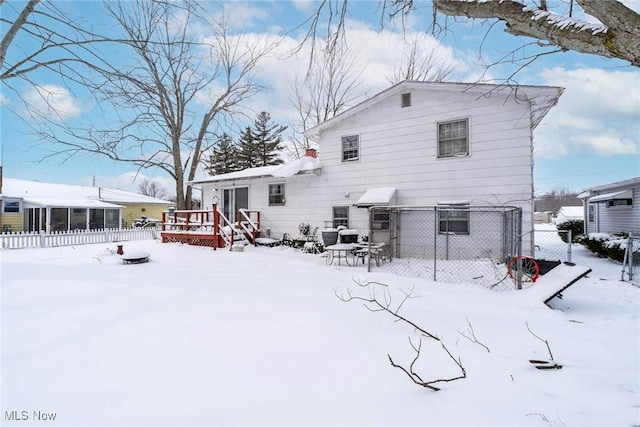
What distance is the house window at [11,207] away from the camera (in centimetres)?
1992

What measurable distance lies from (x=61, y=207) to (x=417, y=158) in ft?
78.6

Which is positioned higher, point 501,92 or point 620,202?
point 501,92

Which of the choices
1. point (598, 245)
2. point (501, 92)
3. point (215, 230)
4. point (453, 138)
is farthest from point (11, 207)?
point (598, 245)

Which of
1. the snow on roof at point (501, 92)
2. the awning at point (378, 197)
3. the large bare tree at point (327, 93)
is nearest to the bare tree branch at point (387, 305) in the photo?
the awning at point (378, 197)

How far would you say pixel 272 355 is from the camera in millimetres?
2994

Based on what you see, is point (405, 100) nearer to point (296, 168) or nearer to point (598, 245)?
point (296, 168)

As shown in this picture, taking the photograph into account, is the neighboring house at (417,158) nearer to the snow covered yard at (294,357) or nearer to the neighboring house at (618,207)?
the snow covered yard at (294,357)

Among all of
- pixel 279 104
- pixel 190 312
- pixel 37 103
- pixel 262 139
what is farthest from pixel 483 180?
pixel 262 139

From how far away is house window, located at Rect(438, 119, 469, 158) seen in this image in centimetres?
903

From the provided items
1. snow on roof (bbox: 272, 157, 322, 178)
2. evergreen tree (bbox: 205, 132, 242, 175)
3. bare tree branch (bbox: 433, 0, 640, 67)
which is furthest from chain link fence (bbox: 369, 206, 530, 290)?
evergreen tree (bbox: 205, 132, 242, 175)

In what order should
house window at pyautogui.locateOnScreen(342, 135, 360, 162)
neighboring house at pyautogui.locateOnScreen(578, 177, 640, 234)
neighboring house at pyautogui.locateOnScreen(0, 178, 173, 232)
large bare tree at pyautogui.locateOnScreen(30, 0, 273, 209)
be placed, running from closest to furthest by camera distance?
house window at pyautogui.locateOnScreen(342, 135, 360, 162) < neighboring house at pyautogui.locateOnScreen(578, 177, 640, 234) < large bare tree at pyautogui.locateOnScreen(30, 0, 273, 209) < neighboring house at pyautogui.locateOnScreen(0, 178, 173, 232)

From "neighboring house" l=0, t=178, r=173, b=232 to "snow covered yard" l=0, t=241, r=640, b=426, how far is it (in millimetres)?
19989

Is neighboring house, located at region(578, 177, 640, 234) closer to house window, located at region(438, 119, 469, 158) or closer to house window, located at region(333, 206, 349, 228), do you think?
house window, located at region(438, 119, 469, 158)

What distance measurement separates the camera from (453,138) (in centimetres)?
919
